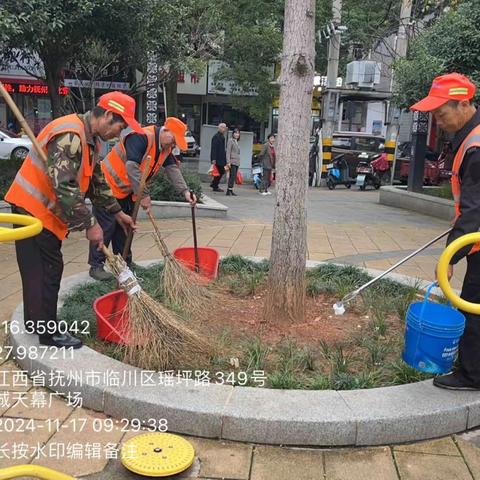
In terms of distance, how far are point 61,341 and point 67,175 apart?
1.07 m

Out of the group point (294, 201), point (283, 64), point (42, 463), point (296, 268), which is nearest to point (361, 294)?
point (296, 268)

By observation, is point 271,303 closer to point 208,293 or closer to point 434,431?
point 208,293

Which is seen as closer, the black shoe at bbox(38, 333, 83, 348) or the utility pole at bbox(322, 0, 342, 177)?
the black shoe at bbox(38, 333, 83, 348)

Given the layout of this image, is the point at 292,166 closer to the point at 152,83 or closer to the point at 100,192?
the point at 100,192

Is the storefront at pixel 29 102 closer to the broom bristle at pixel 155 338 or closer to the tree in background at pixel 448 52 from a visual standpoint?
the tree in background at pixel 448 52

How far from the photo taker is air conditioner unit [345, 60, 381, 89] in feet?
60.8

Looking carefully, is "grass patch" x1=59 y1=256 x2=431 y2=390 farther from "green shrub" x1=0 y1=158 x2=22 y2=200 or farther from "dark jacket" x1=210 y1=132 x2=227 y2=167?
"dark jacket" x1=210 y1=132 x2=227 y2=167

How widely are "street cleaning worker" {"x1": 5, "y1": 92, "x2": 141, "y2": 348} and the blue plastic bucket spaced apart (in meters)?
2.03

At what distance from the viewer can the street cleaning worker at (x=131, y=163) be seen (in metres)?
4.90

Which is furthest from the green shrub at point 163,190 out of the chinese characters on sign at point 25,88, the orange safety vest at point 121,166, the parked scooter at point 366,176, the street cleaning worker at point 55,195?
the chinese characters on sign at point 25,88

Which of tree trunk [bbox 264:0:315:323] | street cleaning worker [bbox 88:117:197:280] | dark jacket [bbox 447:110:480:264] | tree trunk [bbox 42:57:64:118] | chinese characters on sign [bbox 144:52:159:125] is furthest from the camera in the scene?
chinese characters on sign [bbox 144:52:159:125]

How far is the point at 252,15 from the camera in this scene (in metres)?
18.1

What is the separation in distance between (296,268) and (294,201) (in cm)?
50

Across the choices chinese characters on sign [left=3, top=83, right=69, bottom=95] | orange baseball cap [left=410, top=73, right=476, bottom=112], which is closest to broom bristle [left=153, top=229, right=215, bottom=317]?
orange baseball cap [left=410, top=73, right=476, bottom=112]
